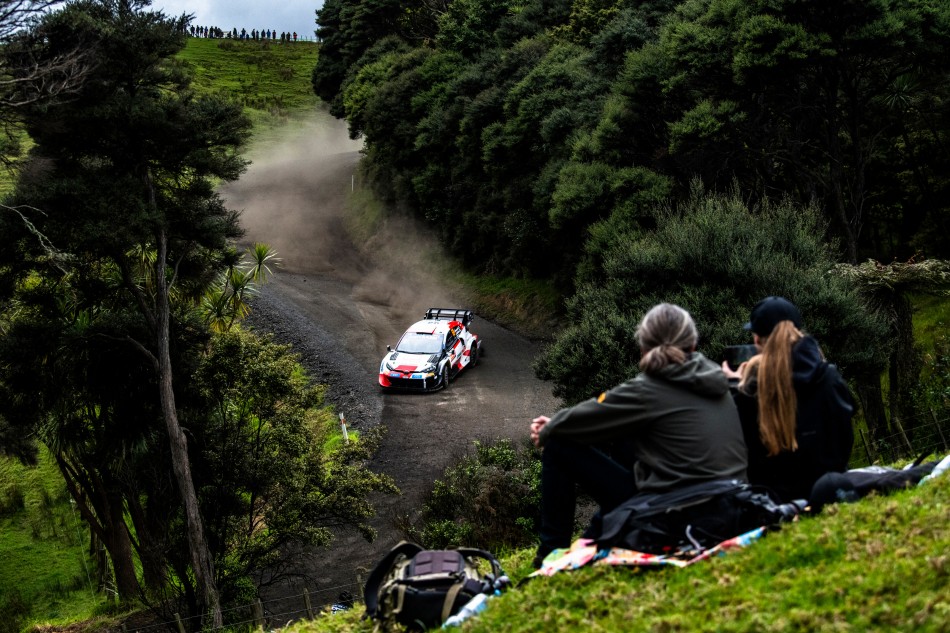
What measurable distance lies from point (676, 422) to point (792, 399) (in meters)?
0.77

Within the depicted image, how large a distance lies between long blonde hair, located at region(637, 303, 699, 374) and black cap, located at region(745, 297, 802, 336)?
57cm

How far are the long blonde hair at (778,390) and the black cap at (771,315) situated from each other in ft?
0.16

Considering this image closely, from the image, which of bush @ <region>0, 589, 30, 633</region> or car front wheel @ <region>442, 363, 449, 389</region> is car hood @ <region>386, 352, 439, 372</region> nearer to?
car front wheel @ <region>442, 363, 449, 389</region>

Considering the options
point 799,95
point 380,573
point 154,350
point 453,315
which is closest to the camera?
point 380,573

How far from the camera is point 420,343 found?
98.8 ft

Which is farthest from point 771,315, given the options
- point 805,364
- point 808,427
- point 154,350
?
point 154,350

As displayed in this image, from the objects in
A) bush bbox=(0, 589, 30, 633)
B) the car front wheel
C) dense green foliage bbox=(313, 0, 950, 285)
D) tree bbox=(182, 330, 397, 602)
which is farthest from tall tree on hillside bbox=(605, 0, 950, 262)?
bush bbox=(0, 589, 30, 633)

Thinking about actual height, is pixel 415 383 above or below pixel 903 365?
below

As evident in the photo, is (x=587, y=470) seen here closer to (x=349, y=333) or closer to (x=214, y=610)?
(x=214, y=610)

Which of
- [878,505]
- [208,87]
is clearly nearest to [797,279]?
[878,505]

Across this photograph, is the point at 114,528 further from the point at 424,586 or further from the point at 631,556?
the point at 631,556

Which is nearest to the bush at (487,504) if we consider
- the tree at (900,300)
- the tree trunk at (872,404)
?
the tree trunk at (872,404)

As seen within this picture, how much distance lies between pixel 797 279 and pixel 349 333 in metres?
23.7

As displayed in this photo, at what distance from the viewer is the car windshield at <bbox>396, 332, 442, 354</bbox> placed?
2997cm
